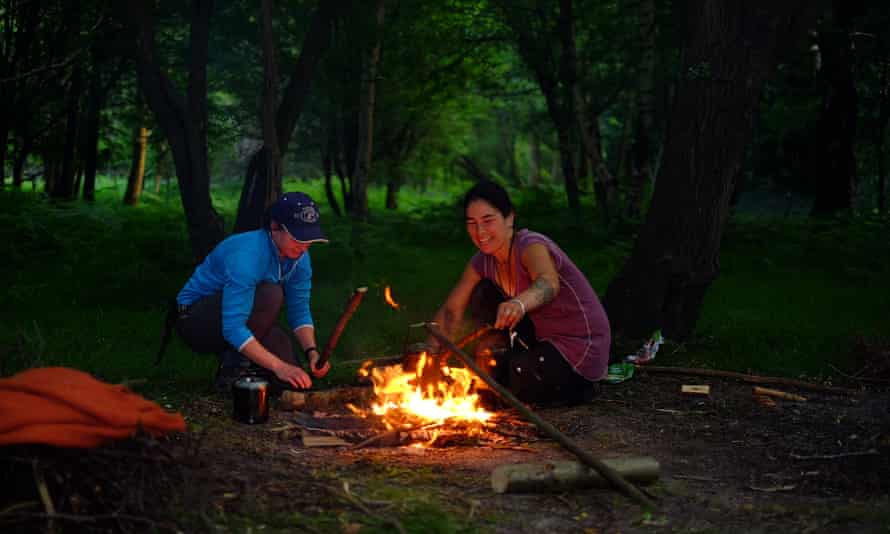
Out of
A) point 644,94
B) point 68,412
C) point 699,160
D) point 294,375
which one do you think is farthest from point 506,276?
point 644,94

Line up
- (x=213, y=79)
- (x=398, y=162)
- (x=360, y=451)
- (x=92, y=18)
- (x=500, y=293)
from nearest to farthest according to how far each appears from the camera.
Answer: (x=360, y=451) < (x=500, y=293) < (x=92, y=18) < (x=213, y=79) < (x=398, y=162)

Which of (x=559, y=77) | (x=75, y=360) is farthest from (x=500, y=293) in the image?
(x=559, y=77)

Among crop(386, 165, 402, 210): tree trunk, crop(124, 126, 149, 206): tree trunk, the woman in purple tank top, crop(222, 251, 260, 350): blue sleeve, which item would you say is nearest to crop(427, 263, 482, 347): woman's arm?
the woman in purple tank top

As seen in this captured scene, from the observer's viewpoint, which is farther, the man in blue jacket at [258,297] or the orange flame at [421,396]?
the orange flame at [421,396]

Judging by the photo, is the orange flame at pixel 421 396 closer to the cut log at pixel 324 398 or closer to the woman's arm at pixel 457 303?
the cut log at pixel 324 398

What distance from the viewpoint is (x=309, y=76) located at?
29.7 feet

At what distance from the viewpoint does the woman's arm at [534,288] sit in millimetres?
5309

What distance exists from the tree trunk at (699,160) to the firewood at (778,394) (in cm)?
135

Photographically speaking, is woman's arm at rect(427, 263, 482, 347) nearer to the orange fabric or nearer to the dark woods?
the dark woods

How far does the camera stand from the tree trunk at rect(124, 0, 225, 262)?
8688mm

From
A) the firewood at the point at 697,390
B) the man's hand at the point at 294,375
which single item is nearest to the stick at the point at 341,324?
the man's hand at the point at 294,375

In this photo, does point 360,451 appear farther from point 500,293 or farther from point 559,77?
point 559,77

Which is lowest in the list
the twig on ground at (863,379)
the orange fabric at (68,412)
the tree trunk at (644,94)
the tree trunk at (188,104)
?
the orange fabric at (68,412)

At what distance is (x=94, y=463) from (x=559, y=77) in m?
11.6
